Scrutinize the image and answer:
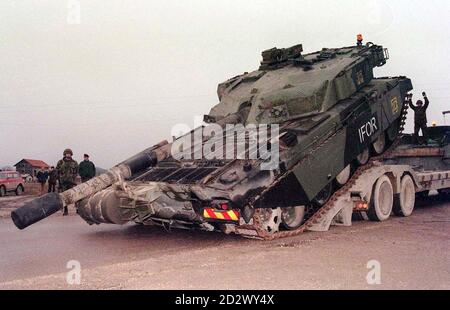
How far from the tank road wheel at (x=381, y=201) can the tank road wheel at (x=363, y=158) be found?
0.46 metres

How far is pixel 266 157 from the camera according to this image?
7.26 m

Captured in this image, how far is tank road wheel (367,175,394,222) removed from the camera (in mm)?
9289

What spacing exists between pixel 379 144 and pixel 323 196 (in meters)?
2.49

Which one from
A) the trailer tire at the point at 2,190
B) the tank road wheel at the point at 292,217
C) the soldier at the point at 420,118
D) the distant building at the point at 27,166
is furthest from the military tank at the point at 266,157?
the distant building at the point at 27,166

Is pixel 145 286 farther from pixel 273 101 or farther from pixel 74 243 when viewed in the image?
pixel 273 101

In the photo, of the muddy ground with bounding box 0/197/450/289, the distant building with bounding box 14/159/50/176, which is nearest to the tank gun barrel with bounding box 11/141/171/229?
the muddy ground with bounding box 0/197/450/289

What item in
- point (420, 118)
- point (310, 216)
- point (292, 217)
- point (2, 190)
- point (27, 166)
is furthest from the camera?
point (27, 166)

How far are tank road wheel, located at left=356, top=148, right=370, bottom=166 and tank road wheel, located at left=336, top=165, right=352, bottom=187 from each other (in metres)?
0.32

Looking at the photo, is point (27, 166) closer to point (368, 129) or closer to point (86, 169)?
point (86, 169)

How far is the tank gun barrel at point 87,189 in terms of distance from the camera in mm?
7039

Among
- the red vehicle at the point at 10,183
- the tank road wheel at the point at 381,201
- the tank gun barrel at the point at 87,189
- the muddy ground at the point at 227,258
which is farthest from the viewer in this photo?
the red vehicle at the point at 10,183

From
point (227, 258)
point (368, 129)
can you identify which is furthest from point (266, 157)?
point (368, 129)

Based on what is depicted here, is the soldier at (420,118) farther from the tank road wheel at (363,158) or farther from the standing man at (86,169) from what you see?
the standing man at (86,169)

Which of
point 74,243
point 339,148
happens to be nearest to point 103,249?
point 74,243
